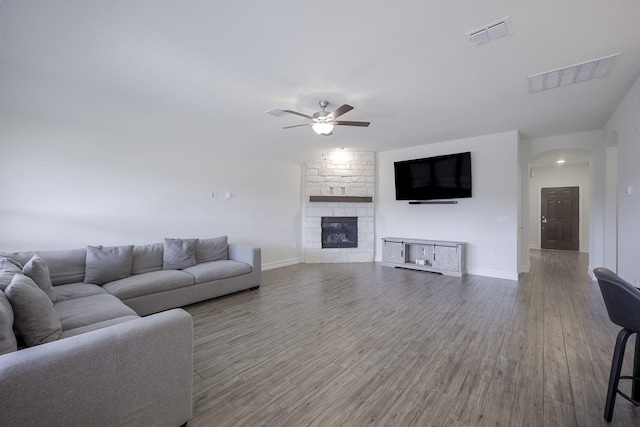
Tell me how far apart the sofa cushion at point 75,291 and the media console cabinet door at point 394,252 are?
4.97 m

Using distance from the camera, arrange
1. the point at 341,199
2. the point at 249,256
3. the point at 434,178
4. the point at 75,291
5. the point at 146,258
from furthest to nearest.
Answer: the point at 341,199 → the point at 434,178 → the point at 249,256 → the point at 146,258 → the point at 75,291

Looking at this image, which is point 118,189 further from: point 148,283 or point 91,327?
point 91,327

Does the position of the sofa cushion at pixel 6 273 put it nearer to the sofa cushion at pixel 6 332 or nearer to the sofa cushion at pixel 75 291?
the sofa cushion at pixel 75 291

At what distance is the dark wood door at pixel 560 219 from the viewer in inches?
316

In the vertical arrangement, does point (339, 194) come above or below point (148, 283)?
above

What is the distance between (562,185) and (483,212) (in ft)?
18.2

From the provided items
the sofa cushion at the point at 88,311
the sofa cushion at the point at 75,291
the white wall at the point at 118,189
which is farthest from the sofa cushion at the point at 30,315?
the white wall at the point at 118,189

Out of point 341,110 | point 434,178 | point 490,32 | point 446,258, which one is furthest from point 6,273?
point 434,178

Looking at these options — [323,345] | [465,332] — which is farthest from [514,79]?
[323,345]

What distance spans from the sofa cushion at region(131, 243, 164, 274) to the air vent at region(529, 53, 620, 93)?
525cm

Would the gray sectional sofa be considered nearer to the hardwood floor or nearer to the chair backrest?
the hardwood floor

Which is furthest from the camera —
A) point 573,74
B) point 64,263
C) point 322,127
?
point 322,127

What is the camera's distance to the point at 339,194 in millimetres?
6473

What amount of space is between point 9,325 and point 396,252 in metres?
5.59
